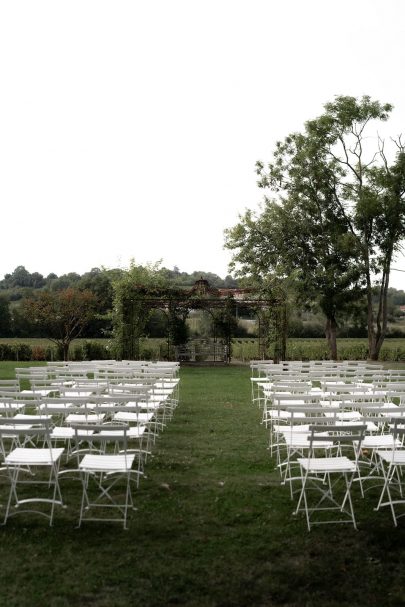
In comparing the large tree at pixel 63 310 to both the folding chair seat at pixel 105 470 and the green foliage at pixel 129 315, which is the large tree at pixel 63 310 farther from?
the folding chair seat at pixel 105 470

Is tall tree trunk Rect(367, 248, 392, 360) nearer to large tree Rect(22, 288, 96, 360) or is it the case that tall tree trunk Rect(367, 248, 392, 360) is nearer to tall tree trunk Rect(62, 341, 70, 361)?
large tree Rect(22, 288, 96, 360)

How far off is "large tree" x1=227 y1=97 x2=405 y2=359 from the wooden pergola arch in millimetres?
3368

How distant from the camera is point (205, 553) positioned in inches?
176

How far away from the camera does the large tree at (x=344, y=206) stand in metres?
23.9

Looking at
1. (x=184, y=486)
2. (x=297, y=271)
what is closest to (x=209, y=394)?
(x=184, y=486)

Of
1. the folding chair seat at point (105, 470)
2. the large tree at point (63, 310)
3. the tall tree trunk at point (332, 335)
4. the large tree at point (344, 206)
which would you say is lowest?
the folding chair seat at point (105, 470)

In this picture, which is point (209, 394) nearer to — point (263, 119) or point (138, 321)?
point (138, 321)

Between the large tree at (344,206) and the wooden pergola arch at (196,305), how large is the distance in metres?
3.37

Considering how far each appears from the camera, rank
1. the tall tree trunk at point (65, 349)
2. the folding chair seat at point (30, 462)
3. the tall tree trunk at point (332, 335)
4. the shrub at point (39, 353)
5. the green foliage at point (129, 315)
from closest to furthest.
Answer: the folding chair seat at point (30, 462), the green foliage at point (129, 315), the tall tree trunk at point (65, 349), the tall tree trunk at point (332, 335), the shrub at point (39, 353)

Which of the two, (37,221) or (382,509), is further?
(37,221)

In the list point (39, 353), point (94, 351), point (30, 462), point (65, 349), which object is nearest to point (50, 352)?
point (39, 353)

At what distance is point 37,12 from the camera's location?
12.6m

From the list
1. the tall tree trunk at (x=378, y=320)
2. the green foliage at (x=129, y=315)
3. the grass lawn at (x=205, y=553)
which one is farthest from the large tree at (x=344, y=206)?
the grass lawn at (x=205, y=553)

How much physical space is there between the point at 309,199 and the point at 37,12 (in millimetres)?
15572
